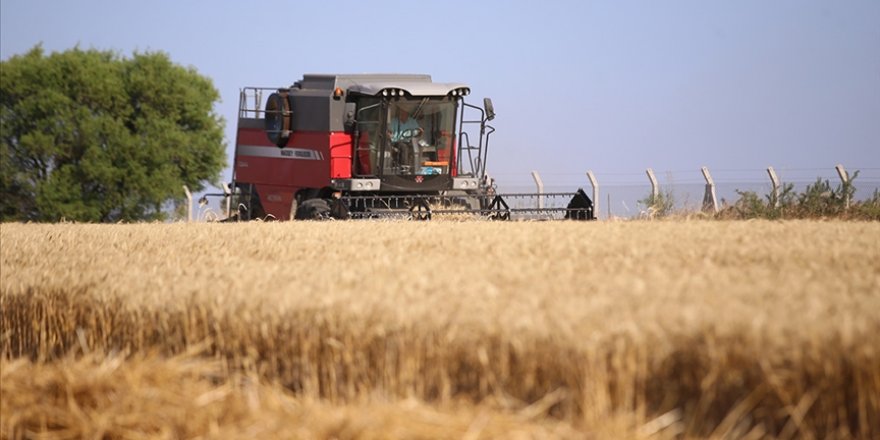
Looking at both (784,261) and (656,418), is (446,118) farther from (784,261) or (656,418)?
(656,418)

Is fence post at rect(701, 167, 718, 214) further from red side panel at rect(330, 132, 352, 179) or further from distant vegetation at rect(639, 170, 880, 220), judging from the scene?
red side panel at rect(330, 132, 352, 179)

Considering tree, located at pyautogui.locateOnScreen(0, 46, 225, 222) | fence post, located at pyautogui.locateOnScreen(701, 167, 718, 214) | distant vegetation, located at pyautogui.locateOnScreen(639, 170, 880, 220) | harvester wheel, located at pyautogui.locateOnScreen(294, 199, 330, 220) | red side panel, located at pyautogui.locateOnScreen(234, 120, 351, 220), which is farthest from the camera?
tree, located at pyautogui.locateOnScreen(0, 46, 225, 222)

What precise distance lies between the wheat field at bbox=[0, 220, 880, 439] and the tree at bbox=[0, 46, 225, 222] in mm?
37048

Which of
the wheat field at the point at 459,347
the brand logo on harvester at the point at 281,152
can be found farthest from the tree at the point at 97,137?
the wheat field at the point at 459,347

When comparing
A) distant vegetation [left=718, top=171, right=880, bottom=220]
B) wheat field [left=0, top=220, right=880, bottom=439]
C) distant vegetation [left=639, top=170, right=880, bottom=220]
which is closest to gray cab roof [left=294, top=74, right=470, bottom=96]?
distant vegetation [left=639, top=170, right=880, bottom=220]

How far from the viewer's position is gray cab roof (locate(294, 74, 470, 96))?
1897cm

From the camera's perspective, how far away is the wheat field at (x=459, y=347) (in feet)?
12.8

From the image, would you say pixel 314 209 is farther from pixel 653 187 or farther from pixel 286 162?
pixel 653 187

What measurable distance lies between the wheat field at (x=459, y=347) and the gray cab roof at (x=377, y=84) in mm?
12167

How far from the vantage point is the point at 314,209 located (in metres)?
18.8

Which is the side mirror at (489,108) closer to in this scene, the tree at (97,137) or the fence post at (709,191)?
the fence post at (709,191)

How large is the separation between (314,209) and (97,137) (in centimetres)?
2678

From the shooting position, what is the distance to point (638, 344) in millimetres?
3961

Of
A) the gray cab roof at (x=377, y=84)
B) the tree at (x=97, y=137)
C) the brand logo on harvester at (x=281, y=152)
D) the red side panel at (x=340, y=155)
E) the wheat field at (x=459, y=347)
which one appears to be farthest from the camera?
the tree at (x=97, y=137)
